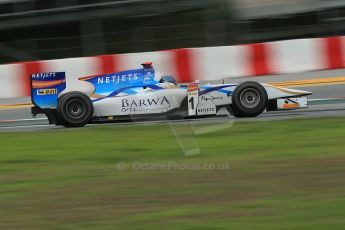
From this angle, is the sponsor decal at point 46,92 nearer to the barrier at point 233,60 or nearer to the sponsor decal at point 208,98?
the sponsor decal at point 208,98

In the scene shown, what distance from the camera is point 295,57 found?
42.4ft

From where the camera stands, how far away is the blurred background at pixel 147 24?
14422mm

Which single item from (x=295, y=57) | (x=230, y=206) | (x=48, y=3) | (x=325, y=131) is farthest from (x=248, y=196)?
(x=48, y=3)

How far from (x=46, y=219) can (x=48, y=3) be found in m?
11.9

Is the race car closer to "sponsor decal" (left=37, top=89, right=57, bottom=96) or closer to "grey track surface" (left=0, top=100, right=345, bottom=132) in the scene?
"sponsor decal" (left=37, top=89, right=57, bottom=96)

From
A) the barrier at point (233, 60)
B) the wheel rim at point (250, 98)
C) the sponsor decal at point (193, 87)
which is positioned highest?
the barrier at point (233, 60)

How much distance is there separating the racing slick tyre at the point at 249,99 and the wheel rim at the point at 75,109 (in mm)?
1993

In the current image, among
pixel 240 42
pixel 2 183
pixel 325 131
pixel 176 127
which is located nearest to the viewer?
pixel 2 183

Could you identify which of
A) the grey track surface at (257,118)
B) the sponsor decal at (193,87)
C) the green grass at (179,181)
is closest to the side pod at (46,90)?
the grey track surface at (257,118)

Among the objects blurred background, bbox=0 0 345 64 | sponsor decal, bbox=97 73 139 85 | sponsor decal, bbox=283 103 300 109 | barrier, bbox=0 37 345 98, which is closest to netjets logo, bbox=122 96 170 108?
sponsor decal, bbox=97 73 139 85

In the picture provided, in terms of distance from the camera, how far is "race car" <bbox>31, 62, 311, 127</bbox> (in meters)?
9.21

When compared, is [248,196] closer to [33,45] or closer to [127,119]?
[127,119]

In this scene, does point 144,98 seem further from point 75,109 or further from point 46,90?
point 46,90

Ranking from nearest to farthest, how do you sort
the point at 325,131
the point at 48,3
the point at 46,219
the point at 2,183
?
the point at 46,219 < the point at 2,183 < the point at 325,131 < the point at 48,3
